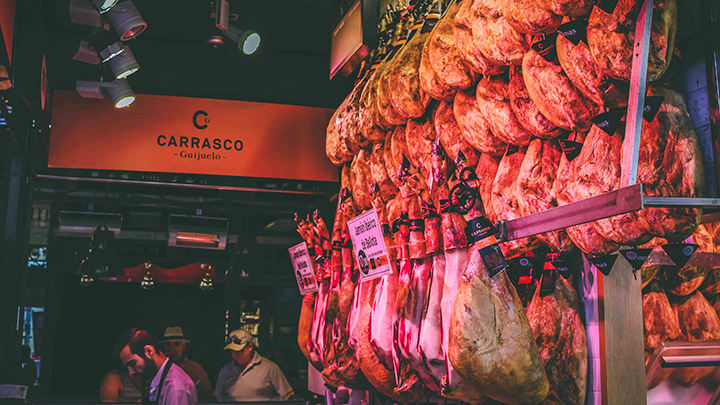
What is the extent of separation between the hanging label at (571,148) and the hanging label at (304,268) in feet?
11.9

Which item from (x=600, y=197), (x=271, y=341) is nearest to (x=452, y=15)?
(x=600, y=197)

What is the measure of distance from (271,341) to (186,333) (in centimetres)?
170

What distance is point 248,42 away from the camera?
5645mm

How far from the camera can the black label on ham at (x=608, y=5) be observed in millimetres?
2639

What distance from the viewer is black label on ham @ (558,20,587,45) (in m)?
2.78

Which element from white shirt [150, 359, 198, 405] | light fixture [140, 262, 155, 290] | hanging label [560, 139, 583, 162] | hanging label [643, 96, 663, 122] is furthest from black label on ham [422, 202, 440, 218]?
light fixture [140, 262, 155, 290]

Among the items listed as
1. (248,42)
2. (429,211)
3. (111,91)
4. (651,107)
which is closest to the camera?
(651,107)

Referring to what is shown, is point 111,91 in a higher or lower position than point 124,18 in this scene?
lower

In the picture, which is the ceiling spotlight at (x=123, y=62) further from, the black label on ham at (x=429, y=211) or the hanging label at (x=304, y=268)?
the black label on ham at (x=429, y=211)

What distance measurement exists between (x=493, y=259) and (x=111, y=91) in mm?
4084

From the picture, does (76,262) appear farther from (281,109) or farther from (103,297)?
(281,109)

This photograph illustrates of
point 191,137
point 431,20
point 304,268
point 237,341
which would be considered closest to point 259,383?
point 237,341

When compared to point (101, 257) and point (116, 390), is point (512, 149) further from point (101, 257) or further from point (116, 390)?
point (116, 390)

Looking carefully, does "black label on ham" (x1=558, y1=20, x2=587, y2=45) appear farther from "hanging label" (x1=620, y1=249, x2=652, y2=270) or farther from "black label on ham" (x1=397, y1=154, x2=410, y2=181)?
"black label on ham" (x1=397, y1=154, x2=410, y2=181)
